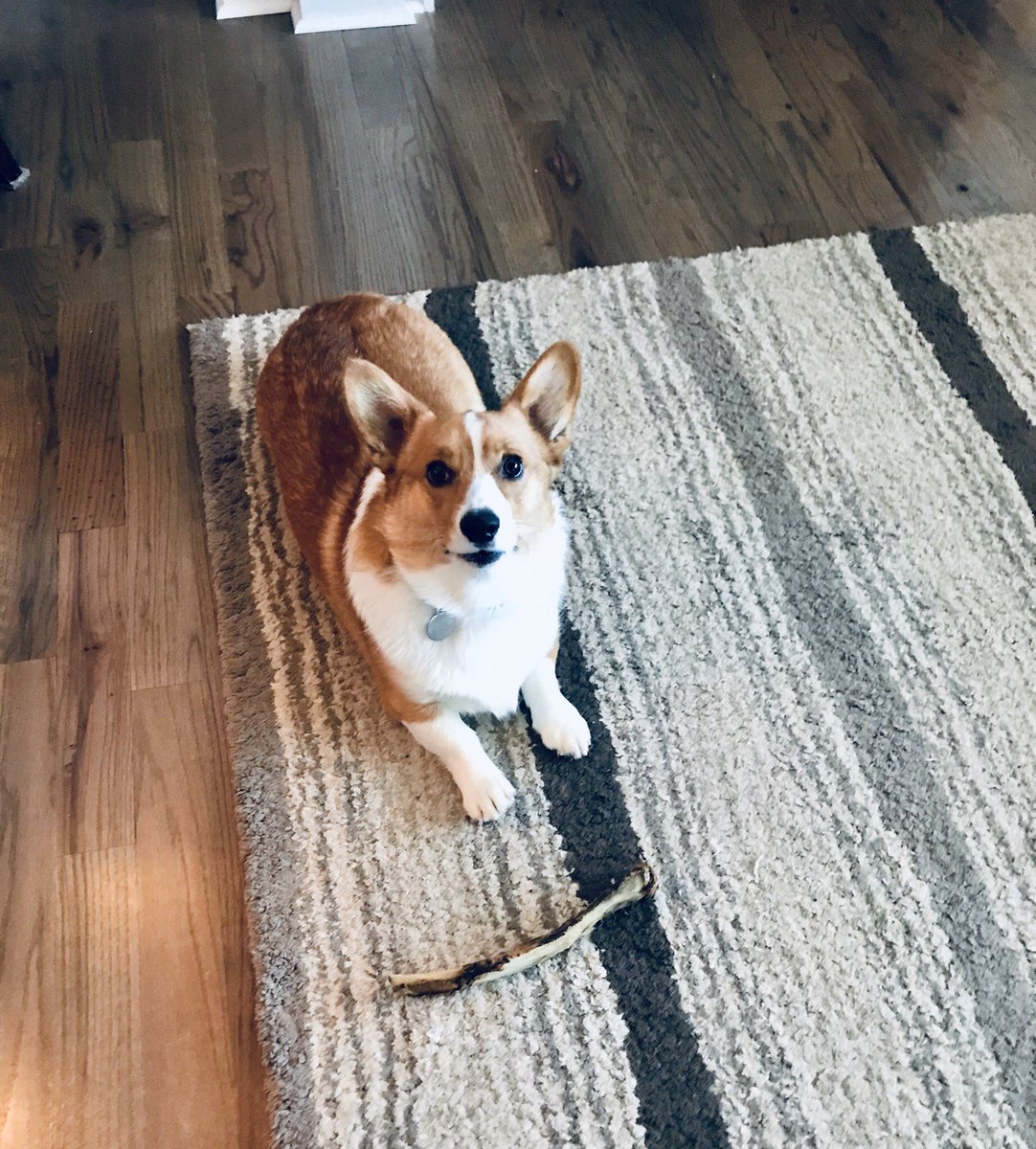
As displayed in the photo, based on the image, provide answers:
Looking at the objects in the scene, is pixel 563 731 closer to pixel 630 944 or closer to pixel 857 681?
pixel 630 944

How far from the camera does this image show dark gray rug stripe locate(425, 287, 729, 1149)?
1.19 meters

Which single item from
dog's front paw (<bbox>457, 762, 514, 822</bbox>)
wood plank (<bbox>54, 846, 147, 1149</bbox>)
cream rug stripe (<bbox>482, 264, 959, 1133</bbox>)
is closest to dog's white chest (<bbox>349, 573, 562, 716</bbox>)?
Result: dog's front paw (<bbox>457, 762, 514, 822</bbox>)

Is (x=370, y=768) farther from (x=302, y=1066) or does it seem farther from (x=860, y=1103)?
(x=860, y=1103)

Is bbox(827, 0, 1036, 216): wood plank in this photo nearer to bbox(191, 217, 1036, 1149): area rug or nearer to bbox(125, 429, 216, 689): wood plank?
bbox(191, 217, 1036, 1149): area rug

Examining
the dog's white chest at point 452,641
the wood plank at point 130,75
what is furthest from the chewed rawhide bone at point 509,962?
the wood plank at point 130,75

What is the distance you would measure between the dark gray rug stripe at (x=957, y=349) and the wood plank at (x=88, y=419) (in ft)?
4.89

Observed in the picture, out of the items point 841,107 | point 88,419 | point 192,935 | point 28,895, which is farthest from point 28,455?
point 841,107

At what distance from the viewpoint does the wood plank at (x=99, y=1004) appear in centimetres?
122

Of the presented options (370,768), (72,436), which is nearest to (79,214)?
(72,436)

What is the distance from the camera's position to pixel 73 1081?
1.25 meters

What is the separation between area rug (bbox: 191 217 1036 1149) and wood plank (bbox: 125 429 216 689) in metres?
0.05

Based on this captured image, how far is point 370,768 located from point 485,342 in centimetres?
85

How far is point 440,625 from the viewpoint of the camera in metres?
1.31

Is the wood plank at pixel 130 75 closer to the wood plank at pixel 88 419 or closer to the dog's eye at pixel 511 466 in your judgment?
the wood plank at pixel 88 419
